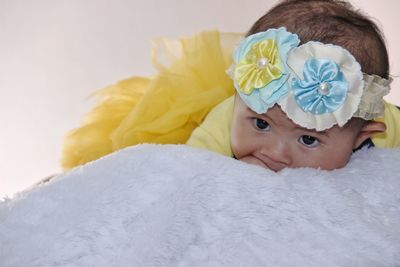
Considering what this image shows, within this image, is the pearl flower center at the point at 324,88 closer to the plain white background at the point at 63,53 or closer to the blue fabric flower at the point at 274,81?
the blue fabric flower at the point at 274,81

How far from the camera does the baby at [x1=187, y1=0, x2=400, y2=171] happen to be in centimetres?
77

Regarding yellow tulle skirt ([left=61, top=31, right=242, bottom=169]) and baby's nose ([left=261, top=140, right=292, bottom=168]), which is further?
yellow tulle skirt ([left=61, top=31, right=242, bottom=169])

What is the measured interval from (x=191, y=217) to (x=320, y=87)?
292 millimetres

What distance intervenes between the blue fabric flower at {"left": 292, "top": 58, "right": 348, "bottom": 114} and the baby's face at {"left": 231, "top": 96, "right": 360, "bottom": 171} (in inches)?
1.7

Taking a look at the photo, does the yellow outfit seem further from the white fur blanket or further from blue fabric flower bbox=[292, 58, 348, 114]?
the white fur blanket

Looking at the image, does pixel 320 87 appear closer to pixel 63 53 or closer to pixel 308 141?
pixel 308 141

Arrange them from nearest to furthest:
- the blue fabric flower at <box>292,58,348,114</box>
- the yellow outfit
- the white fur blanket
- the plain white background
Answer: the white fur blanket → the blue fabric flower at <box>292,58,348,114</box> → the yellow outfit → the plain white background

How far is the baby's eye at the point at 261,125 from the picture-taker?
827 mm

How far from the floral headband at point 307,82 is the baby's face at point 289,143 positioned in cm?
3

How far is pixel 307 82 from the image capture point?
30.0 inches

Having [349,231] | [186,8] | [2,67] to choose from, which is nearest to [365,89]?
[349,231]

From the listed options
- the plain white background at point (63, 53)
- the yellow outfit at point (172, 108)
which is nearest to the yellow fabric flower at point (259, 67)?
the yellow outfit at point (172, 108)

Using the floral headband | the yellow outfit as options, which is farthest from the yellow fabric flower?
the yellow outfit

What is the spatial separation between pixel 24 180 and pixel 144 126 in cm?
84
